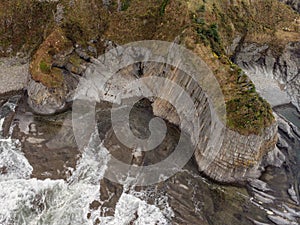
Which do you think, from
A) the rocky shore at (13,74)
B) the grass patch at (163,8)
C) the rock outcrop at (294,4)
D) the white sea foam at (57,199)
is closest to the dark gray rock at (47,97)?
the rocky shore at (13,74)

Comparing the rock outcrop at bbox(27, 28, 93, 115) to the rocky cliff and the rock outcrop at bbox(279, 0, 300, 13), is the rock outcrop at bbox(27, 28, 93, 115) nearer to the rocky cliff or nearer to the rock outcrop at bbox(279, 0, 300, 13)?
the rocky cliff

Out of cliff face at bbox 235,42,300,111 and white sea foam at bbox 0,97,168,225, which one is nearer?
white sea foam at bbox 0,97,168,225

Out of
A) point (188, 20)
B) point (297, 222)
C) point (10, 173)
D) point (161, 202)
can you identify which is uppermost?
point (188, 20)

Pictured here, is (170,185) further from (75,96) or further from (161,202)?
(75,96)

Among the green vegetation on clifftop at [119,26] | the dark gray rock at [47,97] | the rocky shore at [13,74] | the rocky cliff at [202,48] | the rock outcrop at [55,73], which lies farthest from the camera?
the rocky shore at [13,74]

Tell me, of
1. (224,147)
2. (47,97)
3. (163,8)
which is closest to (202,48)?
(163,8)

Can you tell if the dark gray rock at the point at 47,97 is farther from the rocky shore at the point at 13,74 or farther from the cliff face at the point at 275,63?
the cliff face at the point at 275,63

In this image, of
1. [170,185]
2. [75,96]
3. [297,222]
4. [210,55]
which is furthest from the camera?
[75,96]

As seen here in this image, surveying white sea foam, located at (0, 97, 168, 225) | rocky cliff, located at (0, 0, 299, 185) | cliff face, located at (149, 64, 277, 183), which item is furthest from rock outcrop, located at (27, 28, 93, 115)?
cliff face, located at (149, 64, 277, 183)

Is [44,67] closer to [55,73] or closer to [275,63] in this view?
[55,73]

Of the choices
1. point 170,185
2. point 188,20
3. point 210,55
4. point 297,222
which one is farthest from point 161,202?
point 188,20

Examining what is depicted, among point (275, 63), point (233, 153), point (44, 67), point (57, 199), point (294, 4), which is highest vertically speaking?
point (294, 4)
